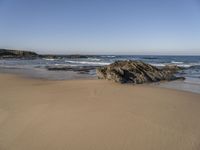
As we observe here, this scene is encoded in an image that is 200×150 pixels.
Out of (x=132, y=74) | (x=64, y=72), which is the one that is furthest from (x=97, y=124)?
(x=64, y=72)

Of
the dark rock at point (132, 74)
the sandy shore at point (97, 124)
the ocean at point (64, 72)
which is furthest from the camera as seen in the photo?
the dark rock at point (132, 74)

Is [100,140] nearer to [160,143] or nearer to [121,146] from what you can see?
[121,146]

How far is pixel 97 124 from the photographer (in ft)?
14.1

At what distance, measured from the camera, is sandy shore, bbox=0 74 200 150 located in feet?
11.5

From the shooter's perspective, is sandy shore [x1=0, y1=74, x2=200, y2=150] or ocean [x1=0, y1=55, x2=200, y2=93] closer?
sandy shore [x1=0, y1=74, x2=200, y2=150]

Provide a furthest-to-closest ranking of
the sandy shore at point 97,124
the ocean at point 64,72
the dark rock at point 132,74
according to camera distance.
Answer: the dark rock at point 132,74
the ocean at point 64,72
the sandy shore at point 97,124

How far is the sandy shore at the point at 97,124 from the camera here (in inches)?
138

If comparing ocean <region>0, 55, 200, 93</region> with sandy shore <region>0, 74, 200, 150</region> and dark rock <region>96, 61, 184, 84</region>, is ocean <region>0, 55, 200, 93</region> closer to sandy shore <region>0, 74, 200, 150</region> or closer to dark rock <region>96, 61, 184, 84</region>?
dark rock <region>96, 61, 184, 84</region>

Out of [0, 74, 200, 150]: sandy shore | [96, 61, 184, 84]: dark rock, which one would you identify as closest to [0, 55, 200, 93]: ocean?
[96, 61, 184, 84]: dark rock

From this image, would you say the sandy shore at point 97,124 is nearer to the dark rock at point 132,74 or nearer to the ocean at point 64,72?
the ocean at point 64,72

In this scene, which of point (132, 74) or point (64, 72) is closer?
point (132, 74)

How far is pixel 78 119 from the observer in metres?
4.55

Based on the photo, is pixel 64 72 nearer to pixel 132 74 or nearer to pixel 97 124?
pixel 132 74

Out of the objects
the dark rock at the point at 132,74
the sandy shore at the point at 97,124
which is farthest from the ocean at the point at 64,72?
the sandy shore at the point at 97,124
